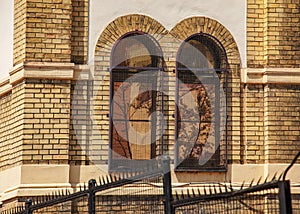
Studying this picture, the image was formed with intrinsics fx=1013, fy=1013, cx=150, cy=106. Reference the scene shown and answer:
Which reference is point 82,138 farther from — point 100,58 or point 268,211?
point 268,211

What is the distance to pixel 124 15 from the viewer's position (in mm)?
17438

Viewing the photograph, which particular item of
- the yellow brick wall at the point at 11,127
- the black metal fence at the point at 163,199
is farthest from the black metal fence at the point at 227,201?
the yellow brick wall at the point at 11,127

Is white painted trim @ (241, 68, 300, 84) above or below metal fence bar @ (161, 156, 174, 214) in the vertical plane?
above

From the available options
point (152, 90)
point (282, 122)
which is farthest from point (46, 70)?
point (282, 122)

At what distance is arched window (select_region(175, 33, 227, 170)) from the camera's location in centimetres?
1725

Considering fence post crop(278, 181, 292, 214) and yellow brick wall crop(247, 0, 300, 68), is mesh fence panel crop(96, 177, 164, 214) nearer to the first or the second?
fence post crop(278, 181, 292, 214)

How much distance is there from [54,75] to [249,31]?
3.48m

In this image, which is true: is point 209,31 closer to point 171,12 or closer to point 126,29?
point 171,12

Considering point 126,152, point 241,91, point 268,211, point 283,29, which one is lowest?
point 268,211

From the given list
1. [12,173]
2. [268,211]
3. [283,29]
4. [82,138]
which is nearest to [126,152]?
[82,138]

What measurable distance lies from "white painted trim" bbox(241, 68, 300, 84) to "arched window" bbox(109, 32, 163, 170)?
4.95 ft

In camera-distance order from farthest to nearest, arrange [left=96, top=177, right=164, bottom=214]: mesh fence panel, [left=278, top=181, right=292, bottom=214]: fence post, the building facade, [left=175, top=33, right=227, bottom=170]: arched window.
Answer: [left=175, top=33, right=227, bottom=170]: arched window < the building facade < [left=96, top=177, right=164, bottom=214]: mesh fence panel < [left=278, top=181, right=292, bottom=214]: fence post

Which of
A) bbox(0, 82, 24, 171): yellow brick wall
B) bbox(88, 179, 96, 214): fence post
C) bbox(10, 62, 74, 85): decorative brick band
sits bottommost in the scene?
bbox(88, 179, 96, 214): fence post

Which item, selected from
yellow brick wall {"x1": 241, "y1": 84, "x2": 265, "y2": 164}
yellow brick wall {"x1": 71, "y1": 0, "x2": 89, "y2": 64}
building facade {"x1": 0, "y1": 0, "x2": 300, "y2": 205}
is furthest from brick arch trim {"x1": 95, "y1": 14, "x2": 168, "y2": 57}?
yellow brick wall {"x1": 241, "y1": 84, "x2": 265, "y2": 164}
